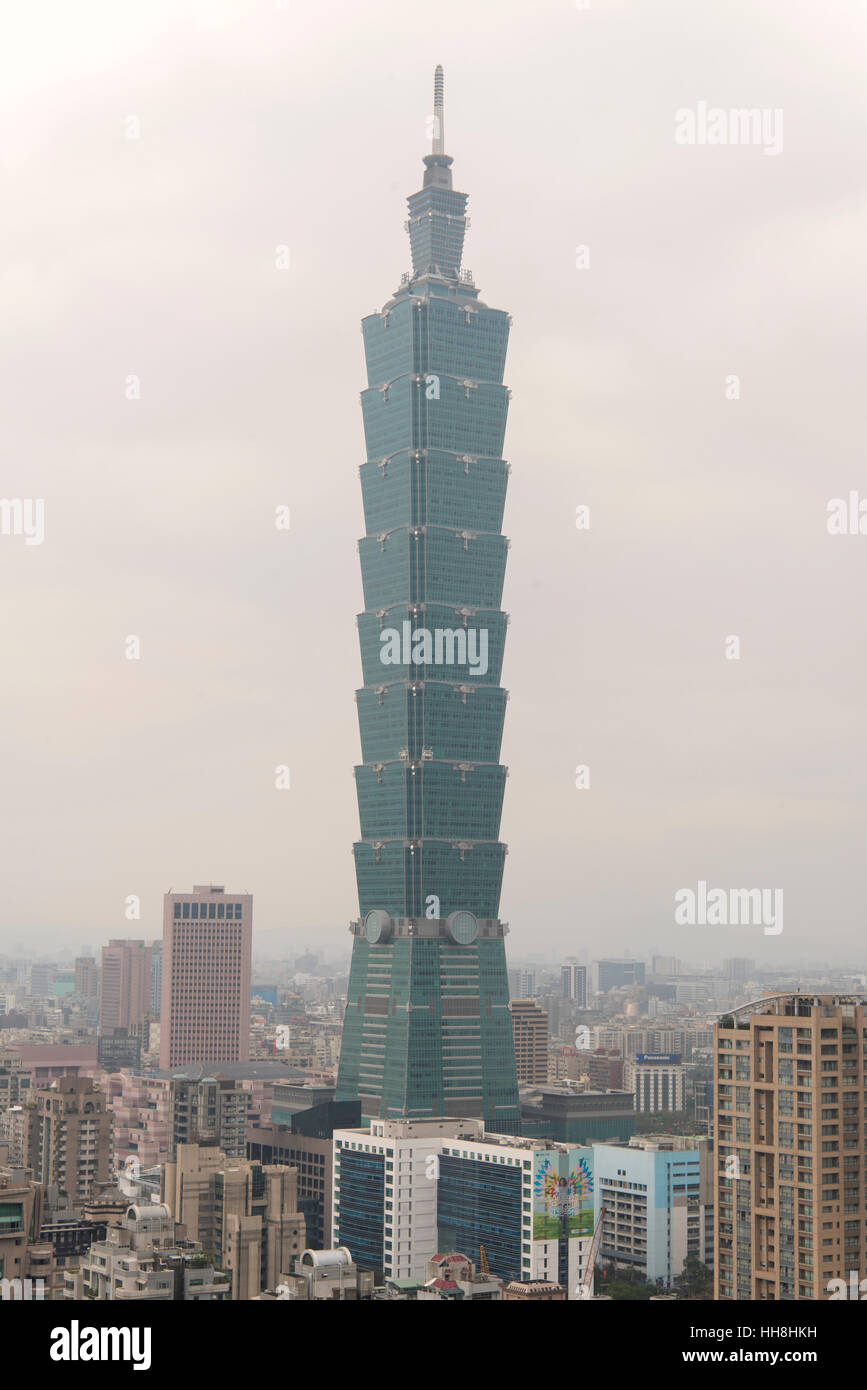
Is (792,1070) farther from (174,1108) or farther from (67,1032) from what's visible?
(67,1032)

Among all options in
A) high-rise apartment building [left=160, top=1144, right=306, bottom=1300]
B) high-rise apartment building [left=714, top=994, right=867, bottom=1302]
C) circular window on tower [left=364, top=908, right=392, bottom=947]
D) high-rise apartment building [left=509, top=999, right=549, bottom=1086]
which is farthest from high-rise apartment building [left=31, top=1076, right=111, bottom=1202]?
high-rise apartment building [left=509, top=999, right=549, bottom=1086]

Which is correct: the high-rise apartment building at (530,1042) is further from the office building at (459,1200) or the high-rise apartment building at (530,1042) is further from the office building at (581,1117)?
the office building at (459,1200)

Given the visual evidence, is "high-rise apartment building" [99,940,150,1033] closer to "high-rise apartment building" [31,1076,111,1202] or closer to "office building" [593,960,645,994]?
"office building" [593,960,645,994]

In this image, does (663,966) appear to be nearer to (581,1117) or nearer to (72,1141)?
(581,1117)

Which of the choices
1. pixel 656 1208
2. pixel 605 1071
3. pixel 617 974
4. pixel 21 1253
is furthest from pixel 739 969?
pixel 21 1253
